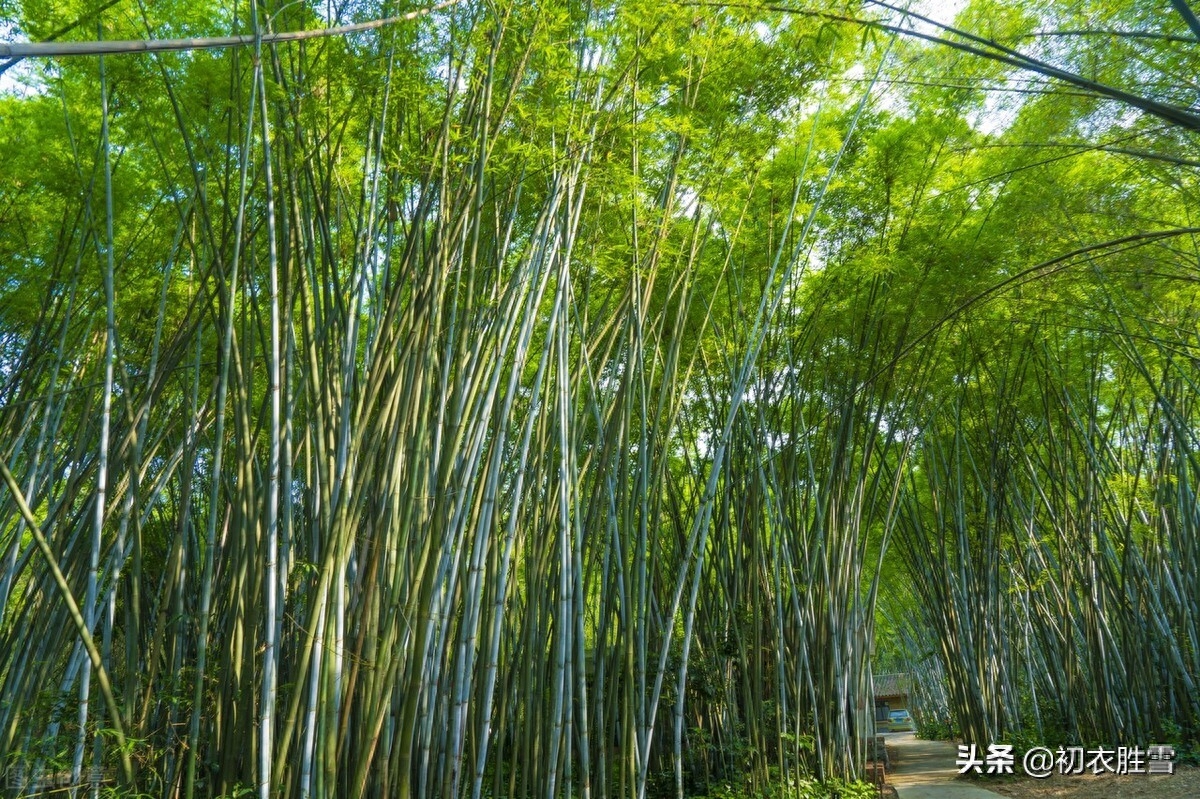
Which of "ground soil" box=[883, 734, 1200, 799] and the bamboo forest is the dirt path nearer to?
"ground soil" box=[883, 734, 1200, 799]

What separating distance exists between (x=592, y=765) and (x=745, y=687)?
91 cm

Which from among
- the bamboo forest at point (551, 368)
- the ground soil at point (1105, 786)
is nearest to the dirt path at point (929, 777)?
the ground soil at point (1105, 786)

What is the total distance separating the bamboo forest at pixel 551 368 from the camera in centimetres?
236

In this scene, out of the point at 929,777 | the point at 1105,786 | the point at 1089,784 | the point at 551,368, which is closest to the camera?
the point at 551,368

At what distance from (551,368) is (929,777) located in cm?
493

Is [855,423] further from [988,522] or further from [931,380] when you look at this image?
[988,522]

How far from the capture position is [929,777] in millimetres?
6391

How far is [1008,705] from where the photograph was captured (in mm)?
6754

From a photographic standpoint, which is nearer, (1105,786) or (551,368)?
(551,368)

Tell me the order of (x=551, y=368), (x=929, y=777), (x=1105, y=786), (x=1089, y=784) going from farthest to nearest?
(x=929, y=777) → (x=1089, y=784) → (x=1105, y=786) → (x=551, y=368)

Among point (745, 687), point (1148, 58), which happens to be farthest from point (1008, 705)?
point (1148, 58)

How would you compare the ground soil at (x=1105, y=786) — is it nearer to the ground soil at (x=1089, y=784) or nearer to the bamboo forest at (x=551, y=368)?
the ground soil at (x=1089, y=784)

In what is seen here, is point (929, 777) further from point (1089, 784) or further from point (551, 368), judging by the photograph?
point (551, 368)

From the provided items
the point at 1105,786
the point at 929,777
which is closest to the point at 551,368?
the point at 1105,786
